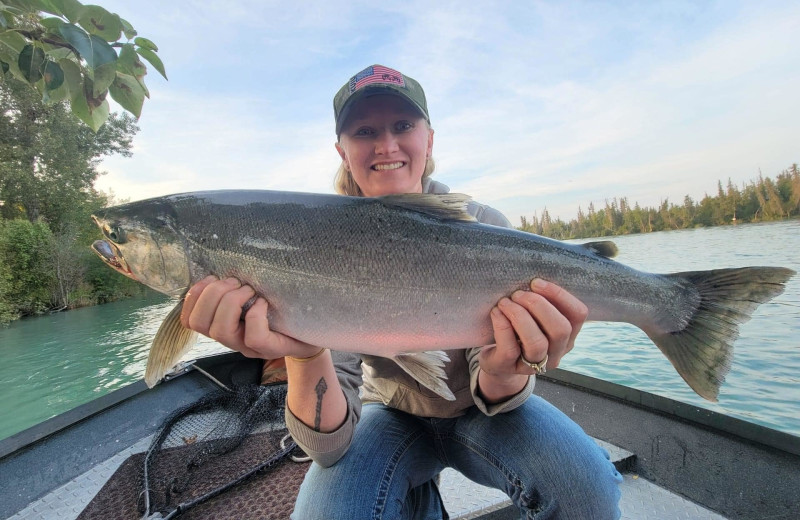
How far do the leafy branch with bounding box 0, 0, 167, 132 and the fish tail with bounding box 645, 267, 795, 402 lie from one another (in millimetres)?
2958

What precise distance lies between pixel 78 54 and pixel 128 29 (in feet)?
1.09

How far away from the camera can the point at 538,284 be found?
2088mm

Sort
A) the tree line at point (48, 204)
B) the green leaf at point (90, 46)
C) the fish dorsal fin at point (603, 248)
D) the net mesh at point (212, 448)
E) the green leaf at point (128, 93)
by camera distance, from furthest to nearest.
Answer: the tree line at point (48, 204) < the net mesh at point (212, 448) < the fish dorsal fin at point (603, 248) < the green leaf at point (128, 93) < the green leaf at point (90, 46)

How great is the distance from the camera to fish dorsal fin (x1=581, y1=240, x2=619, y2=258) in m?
2.26

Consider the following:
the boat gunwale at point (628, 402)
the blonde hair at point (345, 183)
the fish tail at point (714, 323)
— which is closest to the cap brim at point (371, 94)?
the blonde hair at point (345, 183)

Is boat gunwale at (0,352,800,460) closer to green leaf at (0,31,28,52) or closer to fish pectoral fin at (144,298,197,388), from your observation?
fish pectoral fin at (144,298,197,388)

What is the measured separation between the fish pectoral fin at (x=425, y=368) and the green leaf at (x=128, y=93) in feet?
6.01

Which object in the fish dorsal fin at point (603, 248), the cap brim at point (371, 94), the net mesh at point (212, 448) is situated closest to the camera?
the fish dorsal fin at point (603, 248)

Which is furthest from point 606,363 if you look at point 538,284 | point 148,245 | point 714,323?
point 148,245

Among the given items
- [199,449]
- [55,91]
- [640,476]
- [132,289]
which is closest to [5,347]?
[132,289]

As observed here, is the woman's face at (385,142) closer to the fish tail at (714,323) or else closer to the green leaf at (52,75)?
the green leaf at (52,75)

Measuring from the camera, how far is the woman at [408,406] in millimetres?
2057

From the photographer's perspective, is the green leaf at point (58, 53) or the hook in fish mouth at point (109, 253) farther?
the hook in fish mouth at point (109, 253)

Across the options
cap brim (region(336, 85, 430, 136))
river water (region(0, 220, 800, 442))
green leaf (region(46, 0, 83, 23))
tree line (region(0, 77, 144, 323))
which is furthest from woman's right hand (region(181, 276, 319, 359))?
tree line (region(0, 77, 144, 323))
